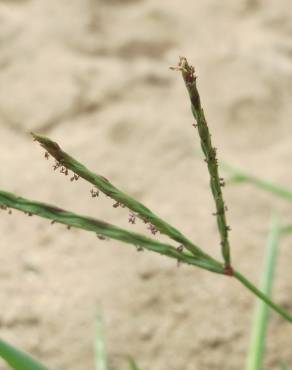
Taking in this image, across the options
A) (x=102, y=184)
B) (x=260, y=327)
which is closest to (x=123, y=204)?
(x=102, y=184)

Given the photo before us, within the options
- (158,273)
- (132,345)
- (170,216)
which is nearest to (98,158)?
(170,216)

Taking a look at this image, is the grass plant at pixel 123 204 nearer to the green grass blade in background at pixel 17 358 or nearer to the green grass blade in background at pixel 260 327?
the green grass blade in background at pixel 17 358

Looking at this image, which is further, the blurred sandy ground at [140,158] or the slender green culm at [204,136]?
the blurred sandy ground at [140,158]

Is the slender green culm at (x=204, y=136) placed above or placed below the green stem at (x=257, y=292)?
above

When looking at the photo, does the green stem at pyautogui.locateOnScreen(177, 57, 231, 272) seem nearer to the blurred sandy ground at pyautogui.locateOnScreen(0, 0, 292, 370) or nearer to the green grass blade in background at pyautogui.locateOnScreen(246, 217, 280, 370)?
the green grass blade in background at pyautogui.locateOnScreen(246, 217, 280, 370)

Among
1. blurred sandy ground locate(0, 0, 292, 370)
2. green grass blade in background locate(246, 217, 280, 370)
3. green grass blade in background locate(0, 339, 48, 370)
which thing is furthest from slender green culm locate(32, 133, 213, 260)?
blurred sandy ground locate(0, 0, 292, 370)

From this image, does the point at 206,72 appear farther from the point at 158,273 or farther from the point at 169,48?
the point at 158,273

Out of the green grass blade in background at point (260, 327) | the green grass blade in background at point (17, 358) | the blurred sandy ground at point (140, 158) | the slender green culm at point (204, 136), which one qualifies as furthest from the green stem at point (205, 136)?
the blurred sandy ground at point (140, 158)
